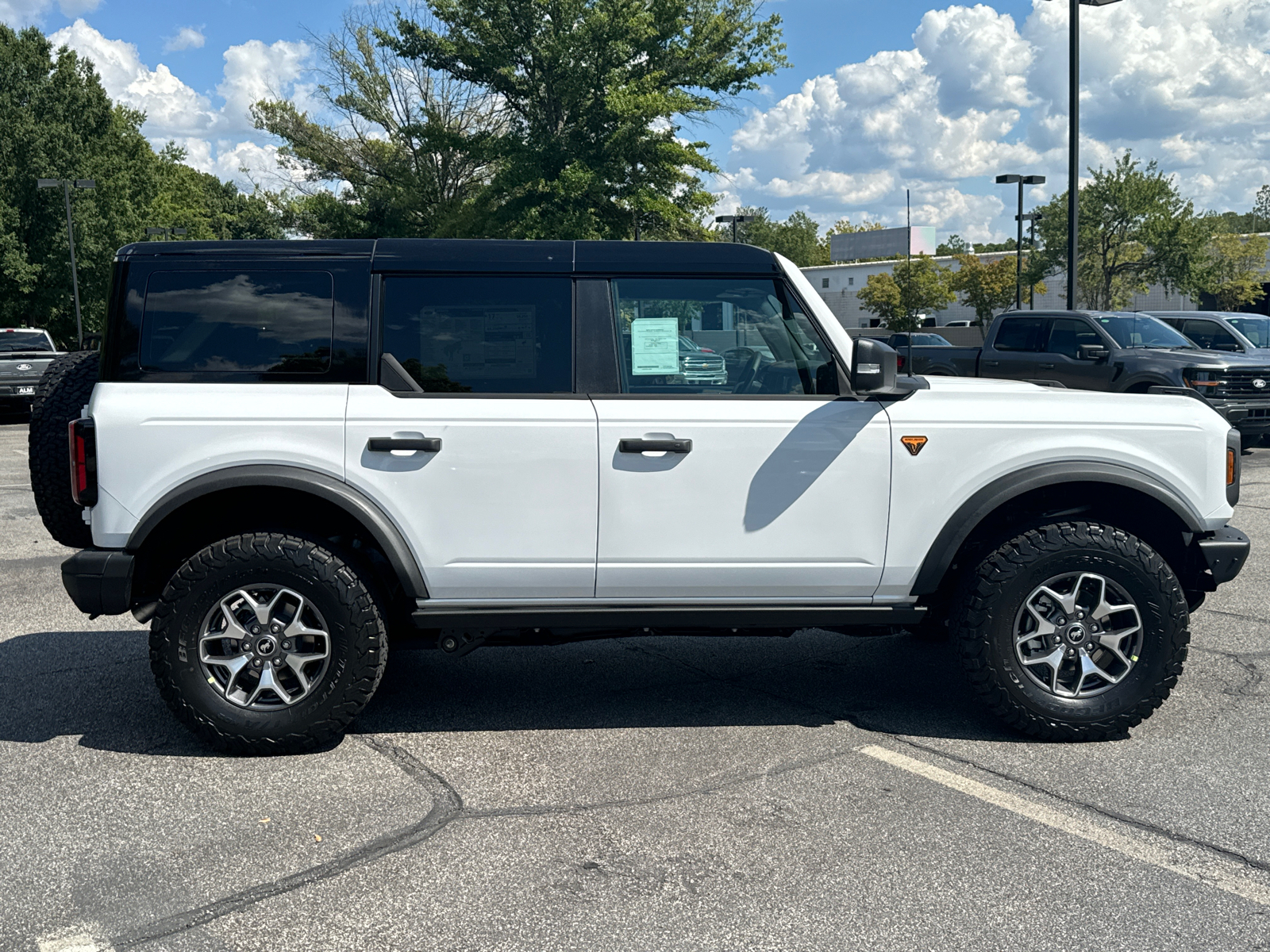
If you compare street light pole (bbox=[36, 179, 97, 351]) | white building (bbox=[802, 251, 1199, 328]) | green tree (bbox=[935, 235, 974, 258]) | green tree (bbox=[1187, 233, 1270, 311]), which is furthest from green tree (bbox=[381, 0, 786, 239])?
green tree (bbox=[935, 235, 974, 258])

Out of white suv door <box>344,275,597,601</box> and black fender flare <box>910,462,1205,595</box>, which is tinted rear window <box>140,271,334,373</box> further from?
black fender flare <box>910,462,1205,595</box>

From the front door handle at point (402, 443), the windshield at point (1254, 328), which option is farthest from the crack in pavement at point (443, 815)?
the windshield at point (1254, 328)

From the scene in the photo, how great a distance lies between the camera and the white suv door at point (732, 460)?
14.4ft

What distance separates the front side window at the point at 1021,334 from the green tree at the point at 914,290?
55.9 metres

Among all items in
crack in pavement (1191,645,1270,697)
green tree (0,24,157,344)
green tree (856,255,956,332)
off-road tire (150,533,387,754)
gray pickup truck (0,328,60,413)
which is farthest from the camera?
green tree (856,255,956,332)

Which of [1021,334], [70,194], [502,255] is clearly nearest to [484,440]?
[502,255]

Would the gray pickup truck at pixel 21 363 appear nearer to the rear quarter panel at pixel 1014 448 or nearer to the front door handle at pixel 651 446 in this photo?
the front door handle at pixel 651 446

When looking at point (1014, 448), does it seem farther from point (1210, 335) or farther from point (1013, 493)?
point (1210, 335)

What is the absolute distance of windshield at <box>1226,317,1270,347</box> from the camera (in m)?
16.7

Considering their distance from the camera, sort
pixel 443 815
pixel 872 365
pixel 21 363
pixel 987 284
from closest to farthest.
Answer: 1. pixel 443 815
2. pixel 872 365
3. pixel 21 363
4. pixel 987 284

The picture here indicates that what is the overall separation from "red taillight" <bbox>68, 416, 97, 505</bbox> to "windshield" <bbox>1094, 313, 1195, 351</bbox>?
13390mm

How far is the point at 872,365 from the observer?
4.22 metres

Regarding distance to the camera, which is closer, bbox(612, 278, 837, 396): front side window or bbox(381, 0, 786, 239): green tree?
bbox(612, 278, 837, 396): front side window

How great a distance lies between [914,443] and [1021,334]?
12.0 metres
